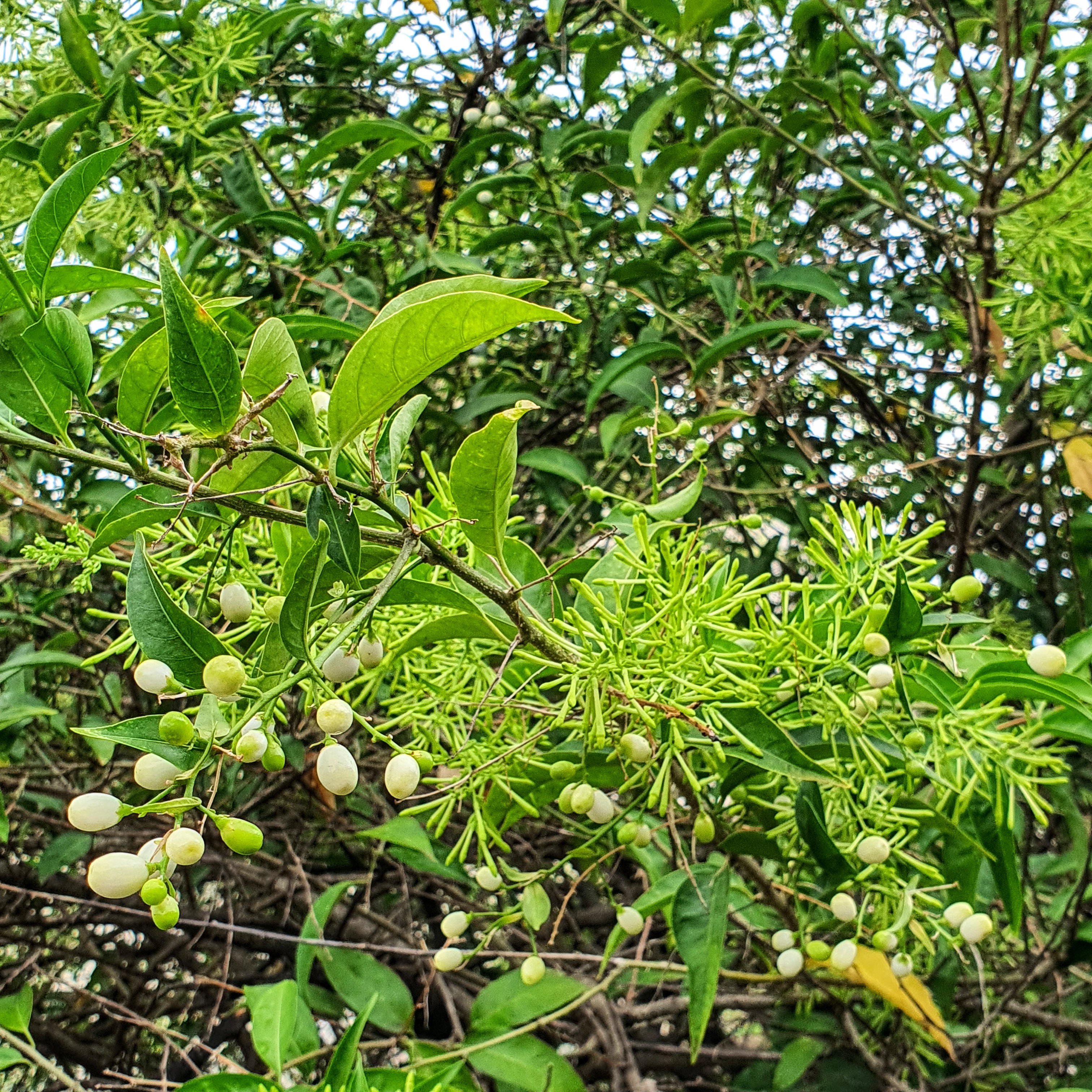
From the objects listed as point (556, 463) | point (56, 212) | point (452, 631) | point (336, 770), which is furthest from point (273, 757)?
point (556, 463)

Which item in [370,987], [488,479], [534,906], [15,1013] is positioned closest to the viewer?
[488,479]

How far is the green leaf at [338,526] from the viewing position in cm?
41

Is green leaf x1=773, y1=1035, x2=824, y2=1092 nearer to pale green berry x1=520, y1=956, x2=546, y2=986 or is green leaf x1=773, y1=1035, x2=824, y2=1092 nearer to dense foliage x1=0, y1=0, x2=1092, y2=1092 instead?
dense foliage x1=0, y1=0, x2=1092, y2=1092

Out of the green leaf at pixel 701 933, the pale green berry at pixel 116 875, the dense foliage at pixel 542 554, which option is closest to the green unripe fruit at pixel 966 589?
the dense foliage at pixel 542 554

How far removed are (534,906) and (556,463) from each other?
1.85 ft

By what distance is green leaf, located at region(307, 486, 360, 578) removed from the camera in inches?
16.1

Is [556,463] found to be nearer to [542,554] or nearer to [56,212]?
[542,554]

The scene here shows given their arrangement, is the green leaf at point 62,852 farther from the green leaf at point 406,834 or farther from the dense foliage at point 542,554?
the green leaf at point 406,834

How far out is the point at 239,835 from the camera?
38 cm

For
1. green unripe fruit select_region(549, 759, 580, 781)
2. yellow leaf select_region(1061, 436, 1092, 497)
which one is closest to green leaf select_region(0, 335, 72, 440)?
green unripe fruit select_region(549, 759, 580, 781)

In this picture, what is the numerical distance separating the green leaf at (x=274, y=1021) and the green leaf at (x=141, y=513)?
47cm

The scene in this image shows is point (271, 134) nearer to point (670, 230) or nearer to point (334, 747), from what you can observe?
point (670, 230)

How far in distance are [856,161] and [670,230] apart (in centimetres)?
35

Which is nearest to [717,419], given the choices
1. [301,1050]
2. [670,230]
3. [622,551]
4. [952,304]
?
[670,230]
